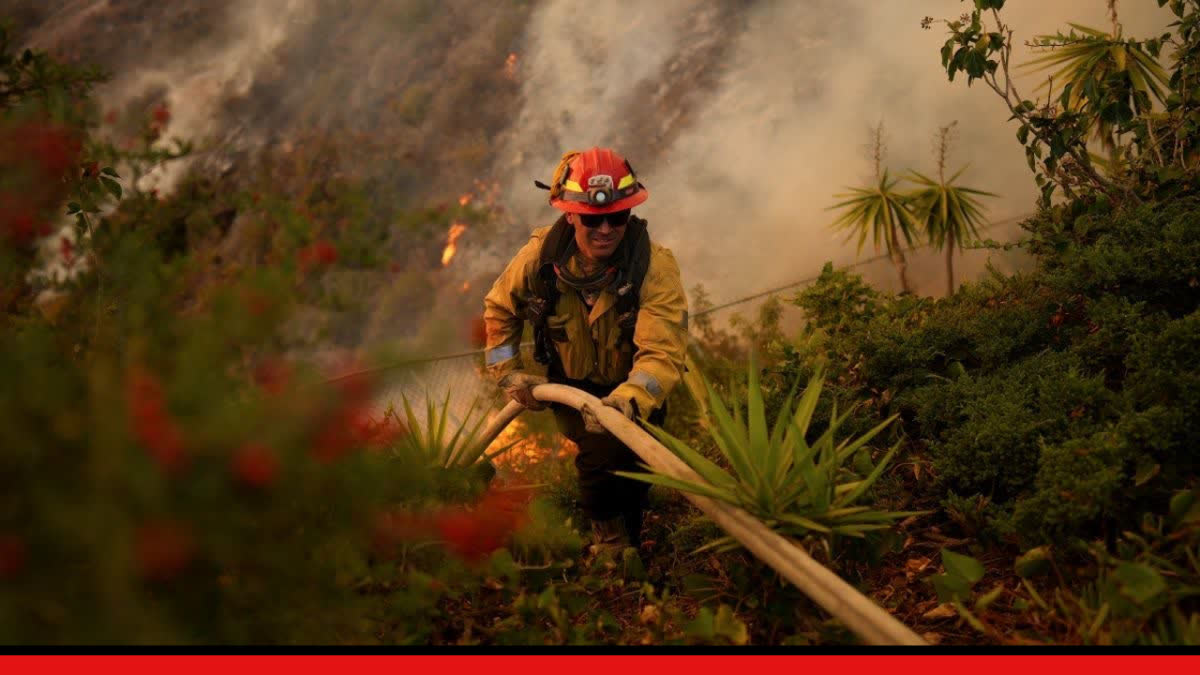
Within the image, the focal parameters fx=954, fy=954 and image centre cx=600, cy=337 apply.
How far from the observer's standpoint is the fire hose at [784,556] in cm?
231

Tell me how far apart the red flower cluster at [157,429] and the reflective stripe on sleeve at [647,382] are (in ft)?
8.21

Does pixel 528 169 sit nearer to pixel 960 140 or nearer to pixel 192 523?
pixel 960 140

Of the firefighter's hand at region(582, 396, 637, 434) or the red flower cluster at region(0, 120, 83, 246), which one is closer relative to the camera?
the red flower cluster at region(0, 120, 83, 246)

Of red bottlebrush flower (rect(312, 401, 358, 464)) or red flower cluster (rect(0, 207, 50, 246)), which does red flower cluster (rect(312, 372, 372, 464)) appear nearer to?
red bottlebrush flower (rect(312, 401, 358, 464))

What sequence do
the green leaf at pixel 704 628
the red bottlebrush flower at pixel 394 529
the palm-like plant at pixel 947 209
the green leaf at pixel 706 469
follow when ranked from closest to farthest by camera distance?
the red bottlebrush flower at pixel 394 529
the green leaf at pixel 704 628
the green leaf at pixel 706 469
the palm-like plant at pixel 947 209

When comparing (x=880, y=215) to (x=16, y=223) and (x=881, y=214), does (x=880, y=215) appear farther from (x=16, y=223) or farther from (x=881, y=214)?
(x=16, y=223)

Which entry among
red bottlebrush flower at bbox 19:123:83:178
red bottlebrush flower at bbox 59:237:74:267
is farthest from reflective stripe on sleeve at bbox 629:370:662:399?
red bottlebrush flower at bbox 19:123:83:178

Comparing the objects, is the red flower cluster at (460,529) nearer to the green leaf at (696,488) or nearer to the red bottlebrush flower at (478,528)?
the red bottlebrush flower at (478,528)

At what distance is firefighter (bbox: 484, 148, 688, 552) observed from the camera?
13.1 ft

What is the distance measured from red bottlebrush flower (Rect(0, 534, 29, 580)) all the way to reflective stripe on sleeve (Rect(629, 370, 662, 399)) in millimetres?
2586

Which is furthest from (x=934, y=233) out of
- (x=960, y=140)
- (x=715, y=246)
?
(x=715, y=246)

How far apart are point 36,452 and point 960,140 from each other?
430 inches

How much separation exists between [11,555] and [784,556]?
1886 millimetres

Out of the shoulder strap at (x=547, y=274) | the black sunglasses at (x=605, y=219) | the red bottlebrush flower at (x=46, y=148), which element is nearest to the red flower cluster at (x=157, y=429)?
the red bottlebrush flower at (x=46, y=148)
